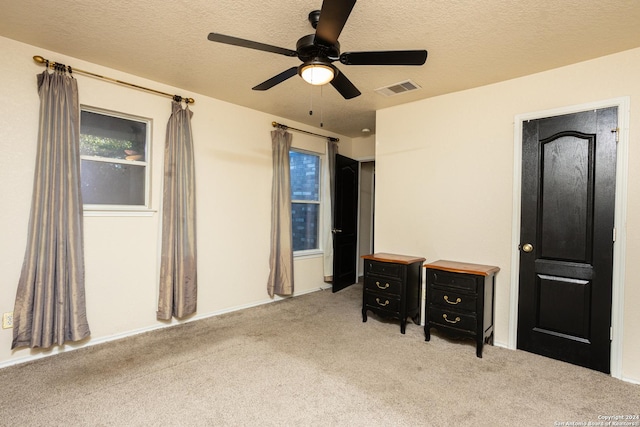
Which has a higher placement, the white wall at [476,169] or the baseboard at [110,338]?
the white wall at [476,169]

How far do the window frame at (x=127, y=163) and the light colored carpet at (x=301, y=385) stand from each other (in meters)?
1.19

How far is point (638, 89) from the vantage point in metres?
2.33

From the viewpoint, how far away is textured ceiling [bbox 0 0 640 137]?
1.95 metres

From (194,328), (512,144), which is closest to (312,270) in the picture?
(194,328)

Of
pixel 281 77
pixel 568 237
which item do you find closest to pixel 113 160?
pixel 281 77

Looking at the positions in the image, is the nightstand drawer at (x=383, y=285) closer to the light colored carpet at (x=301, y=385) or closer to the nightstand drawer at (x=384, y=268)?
the nightstand drawer at (x=384, y=268)

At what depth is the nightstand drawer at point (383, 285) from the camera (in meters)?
3.21

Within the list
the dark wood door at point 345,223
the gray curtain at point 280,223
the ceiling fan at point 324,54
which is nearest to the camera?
the ceiling fan at point 324,54

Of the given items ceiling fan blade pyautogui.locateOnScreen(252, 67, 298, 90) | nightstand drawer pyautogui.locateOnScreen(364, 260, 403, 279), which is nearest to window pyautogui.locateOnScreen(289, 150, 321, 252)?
nightstand drawer pyautogui.locateOnScreen(364, 260, 403, 279)

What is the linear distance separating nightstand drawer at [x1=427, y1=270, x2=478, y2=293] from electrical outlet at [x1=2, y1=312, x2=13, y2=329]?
3471 mm

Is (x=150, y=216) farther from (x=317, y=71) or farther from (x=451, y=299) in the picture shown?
(x=451, y=299)

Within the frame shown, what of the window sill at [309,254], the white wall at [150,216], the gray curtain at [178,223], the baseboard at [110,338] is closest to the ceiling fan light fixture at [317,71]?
the gray curtain at [178,223]

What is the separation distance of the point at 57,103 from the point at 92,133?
0.36 meters

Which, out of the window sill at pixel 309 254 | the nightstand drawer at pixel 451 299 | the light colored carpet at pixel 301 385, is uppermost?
the window sill at pixel 309 254
